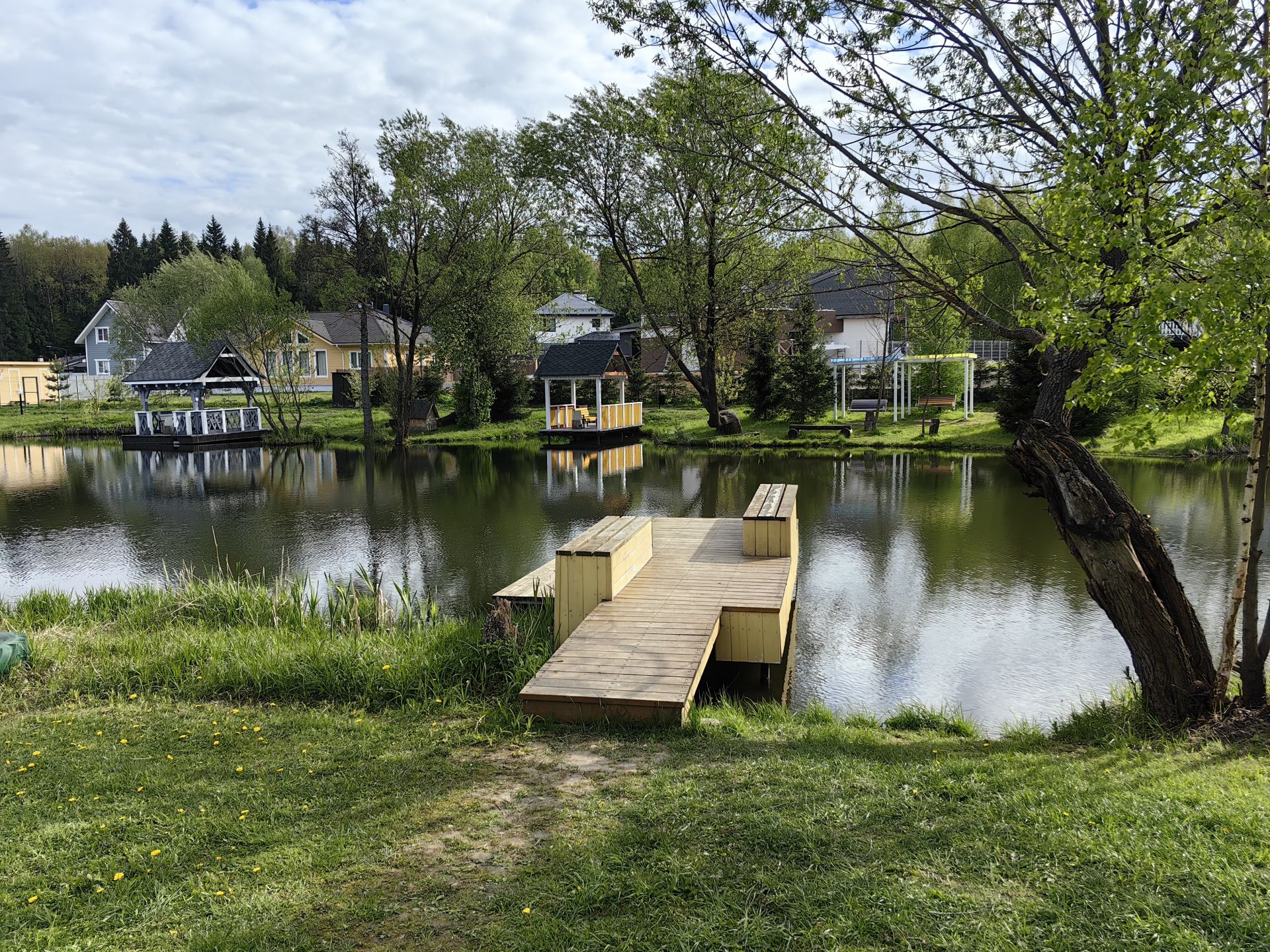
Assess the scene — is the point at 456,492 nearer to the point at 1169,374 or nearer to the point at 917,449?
the point at 917,449

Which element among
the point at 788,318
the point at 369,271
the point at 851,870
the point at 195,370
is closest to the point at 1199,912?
the point at 851,870

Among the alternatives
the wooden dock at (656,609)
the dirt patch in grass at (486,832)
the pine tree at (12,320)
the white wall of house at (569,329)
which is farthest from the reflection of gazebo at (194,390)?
the pine tree at (12,320)

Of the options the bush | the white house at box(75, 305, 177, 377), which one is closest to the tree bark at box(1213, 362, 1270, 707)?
the bush

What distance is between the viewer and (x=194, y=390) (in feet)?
110

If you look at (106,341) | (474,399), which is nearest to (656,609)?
(474,399)

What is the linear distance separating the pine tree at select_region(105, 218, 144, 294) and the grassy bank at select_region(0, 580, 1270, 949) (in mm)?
68030

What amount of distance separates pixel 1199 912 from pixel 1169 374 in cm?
314

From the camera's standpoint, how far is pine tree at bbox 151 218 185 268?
62656 mm

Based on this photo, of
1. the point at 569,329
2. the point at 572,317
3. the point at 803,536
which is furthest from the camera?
the point at 572,317

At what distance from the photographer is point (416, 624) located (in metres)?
8.30

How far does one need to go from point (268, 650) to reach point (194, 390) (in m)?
30.1

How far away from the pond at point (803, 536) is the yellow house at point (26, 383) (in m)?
25.6

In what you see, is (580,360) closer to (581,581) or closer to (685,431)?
(685,431)

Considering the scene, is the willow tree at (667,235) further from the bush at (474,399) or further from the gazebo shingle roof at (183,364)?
the gazebo shingle roof at (183,364)
